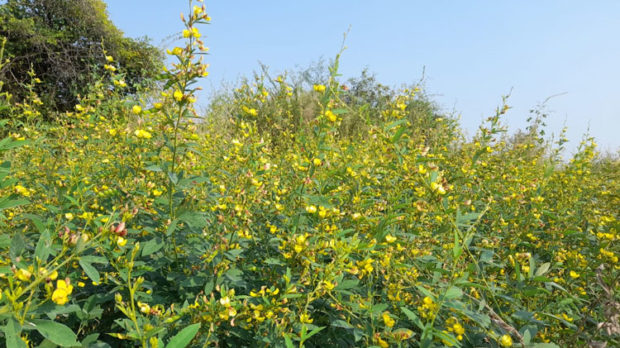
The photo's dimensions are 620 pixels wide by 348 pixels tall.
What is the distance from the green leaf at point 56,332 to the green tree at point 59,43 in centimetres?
887

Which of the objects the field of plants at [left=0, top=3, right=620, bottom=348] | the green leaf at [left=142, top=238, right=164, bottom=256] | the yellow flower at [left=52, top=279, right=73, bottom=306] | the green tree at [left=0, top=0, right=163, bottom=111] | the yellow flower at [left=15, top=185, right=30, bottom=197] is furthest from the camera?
the green tree at [left=0, top=0, right=163, bottom=111]

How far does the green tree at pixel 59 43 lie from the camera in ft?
28.1

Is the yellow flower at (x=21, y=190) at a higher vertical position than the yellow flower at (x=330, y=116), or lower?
lower

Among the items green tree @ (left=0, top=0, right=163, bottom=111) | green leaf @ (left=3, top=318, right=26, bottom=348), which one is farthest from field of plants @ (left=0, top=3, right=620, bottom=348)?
green tree @ (left=0, top=0, right=163, bottom=111)

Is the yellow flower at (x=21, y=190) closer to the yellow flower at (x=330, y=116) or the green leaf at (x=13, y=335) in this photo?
the green leaf at (x=13, y=335)

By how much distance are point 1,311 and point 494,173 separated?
9.83 ft

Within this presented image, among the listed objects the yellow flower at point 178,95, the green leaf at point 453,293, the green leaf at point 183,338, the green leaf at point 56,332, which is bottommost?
the green leaf at point 56,332

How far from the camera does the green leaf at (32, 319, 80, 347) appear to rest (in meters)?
0.89

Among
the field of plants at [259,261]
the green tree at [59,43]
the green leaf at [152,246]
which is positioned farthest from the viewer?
the green tree at [59,43]

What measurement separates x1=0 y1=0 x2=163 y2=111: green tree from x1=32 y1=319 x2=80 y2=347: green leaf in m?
8.87

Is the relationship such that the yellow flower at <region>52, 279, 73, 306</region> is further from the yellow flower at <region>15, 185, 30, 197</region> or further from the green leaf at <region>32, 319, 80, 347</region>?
the yellow flower at <region>15, 185, 30, 197</region>

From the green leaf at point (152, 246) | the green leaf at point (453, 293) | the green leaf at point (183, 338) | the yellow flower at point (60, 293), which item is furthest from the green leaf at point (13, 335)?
the green leaf at point (453, 293)

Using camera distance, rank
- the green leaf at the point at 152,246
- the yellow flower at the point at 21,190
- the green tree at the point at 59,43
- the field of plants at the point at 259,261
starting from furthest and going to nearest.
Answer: the green tree at the point at 59,43
the yellow flower at the point at 21,190
the green leaf at the point at 152,246
the field of plants at the point at 259,261

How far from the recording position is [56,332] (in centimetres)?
90
